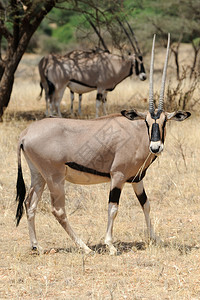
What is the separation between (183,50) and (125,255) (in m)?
29.9

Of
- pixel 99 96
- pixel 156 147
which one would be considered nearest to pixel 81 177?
pixel 156 147

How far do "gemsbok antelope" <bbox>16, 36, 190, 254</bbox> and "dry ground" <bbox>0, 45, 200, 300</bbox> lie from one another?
0.29 m

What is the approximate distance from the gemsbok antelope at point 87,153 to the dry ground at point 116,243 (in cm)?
29

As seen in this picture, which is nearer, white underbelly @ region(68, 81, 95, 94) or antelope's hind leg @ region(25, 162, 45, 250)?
antelope's hind leg @ region(25, 162, 45, 250)

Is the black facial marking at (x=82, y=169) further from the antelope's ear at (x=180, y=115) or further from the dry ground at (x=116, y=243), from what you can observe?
the antelope's ear at (x=180, y=115)

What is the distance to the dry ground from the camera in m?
3.96

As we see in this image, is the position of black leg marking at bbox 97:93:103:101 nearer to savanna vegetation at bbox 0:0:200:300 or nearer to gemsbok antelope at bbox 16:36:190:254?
savanna vegetation at bbox 0:0:200:300

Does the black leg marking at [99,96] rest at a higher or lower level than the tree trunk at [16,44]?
lower

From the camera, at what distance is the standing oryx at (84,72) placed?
12.1m

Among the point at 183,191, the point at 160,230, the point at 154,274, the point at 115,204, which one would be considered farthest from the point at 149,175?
the point at 154,274

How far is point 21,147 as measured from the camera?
4867 millimetres

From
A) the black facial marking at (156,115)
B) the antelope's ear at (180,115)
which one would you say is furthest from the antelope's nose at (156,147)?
the antelope's ear at (180,115)

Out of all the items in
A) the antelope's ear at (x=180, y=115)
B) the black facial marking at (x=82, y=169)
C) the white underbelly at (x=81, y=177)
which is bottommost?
the white underbelly at (x=81, y=177)

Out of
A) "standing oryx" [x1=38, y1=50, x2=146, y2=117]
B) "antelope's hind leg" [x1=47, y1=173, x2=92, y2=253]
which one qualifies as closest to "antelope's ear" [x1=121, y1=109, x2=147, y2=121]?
"antelope's hind leg" [x1=47, y1=173, x2=92, y2=253]
